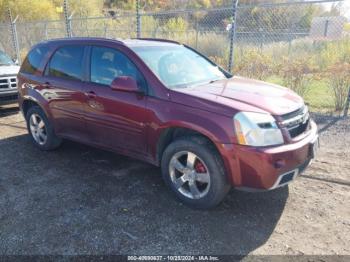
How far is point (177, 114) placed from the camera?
3455 mm

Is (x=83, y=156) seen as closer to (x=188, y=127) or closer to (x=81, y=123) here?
(x=81, y=123)

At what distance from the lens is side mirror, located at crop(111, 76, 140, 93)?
12.1ft

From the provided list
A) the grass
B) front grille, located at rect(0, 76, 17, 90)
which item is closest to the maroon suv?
front grille, located at rect(0, 76, 17, 90)

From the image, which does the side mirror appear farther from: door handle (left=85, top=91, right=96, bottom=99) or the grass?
the grass

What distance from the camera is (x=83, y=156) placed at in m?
5.08

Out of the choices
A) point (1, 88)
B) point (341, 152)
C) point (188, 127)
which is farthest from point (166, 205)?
point (1, 88)

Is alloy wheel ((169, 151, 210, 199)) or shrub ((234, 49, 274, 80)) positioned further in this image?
shrub ((234, 49, 274, 80))

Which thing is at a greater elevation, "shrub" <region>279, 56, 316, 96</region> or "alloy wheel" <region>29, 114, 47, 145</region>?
"shrub" <region>279, 56, 316, 96</region>

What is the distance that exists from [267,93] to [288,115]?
1.65 ft

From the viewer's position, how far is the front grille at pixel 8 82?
751 cm

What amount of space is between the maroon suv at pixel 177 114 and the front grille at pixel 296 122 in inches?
0.4

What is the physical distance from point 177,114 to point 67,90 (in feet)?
6.42

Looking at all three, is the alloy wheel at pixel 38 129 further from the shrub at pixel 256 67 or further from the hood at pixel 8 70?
the shrub at pixel 256 67

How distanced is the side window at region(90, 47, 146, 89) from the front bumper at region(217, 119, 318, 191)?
1.42 meters
